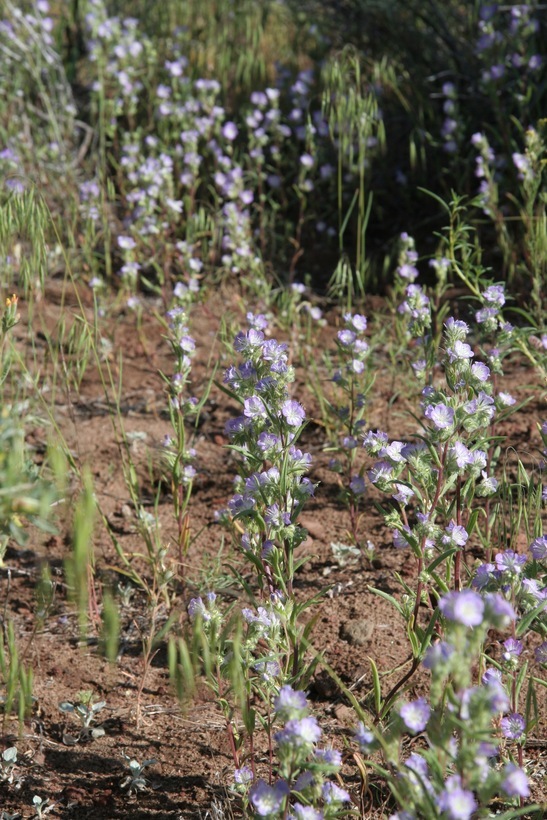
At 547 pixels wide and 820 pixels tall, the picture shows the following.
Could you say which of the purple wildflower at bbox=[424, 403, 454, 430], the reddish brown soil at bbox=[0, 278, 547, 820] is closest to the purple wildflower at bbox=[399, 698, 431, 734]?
the reddish brown soil at bbox=[0, 278, 547, 820]

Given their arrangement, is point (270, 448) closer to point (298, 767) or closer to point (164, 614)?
point (298, 767)

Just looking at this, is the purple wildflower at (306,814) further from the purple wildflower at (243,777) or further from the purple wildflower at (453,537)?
the purple wildflower at (453,537)

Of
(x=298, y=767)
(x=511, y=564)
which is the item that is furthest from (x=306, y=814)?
(x=511, y=564)

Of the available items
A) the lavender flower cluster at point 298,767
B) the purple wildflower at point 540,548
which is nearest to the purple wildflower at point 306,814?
the lavender flower cluster at point 298,767

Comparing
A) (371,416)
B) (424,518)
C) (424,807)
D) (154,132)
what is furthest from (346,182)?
(424,807)

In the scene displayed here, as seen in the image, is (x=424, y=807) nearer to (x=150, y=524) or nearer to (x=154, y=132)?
(x=150, y=524)

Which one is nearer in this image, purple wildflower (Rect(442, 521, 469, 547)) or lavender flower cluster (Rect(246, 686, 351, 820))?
lavender flower cluster (Rect(246, 686, 351, 820))

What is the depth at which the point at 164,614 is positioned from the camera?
9.03 feet

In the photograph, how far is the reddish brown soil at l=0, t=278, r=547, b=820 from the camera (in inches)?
86.7

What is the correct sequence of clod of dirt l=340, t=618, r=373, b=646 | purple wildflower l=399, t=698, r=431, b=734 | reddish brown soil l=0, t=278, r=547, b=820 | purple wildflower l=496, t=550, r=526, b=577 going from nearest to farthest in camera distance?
purple wildflower l=399, t=698, r=431, b=734
purple wildflower l=496, t=550, r=526, b=577
reddish brown soil l=0, t=278, r=547, b=820
clod of dirt l=340, t=618, r=373, b=646

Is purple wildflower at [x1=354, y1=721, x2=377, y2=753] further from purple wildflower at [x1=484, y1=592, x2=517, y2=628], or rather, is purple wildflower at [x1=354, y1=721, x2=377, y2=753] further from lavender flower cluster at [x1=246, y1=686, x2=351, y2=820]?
purple wildflower at [x1=484, y1=592, x2=517, y2=628]

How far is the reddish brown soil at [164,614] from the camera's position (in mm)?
2201

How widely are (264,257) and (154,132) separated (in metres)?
1.21

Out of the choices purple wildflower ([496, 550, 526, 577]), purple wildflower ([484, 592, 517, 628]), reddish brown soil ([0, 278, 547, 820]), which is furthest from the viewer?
reddish brown soil ([0, 278, 547, 820])
